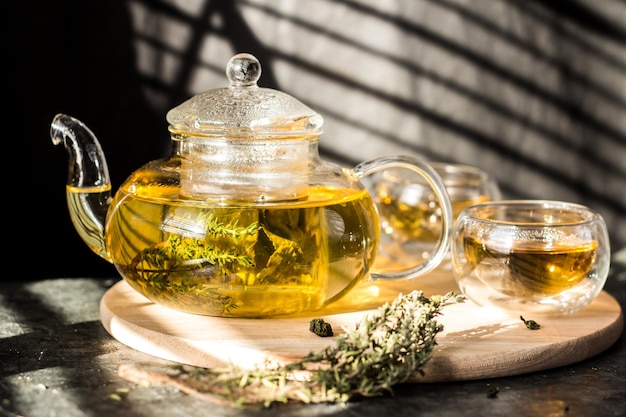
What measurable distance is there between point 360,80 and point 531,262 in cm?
129

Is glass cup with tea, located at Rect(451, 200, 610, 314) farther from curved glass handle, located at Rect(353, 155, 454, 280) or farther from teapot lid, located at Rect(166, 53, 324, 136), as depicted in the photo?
teapot lid, located at Rect(166, 53, 324, 136)

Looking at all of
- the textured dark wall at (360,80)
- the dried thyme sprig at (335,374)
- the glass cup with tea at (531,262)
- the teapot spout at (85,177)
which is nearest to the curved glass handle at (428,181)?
the glass cup with tea at (531,262)

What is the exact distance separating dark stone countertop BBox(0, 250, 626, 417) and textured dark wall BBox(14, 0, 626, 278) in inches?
40.9

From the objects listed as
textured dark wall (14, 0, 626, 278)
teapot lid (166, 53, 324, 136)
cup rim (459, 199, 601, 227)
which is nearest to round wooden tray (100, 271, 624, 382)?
cup rim (459, 199, 601, 227)

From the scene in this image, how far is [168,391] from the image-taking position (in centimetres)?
90

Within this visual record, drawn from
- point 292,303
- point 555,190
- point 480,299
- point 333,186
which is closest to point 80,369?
point 292,303

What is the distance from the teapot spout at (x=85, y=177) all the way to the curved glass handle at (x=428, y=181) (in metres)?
0.33

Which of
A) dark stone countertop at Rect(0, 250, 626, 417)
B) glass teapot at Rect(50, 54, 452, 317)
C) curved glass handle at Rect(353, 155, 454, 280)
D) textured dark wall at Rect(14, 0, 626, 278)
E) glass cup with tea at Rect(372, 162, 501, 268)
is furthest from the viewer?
textured dark wall at Rect(14, 0, 626, 278)

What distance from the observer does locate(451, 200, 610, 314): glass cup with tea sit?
1.05 meters

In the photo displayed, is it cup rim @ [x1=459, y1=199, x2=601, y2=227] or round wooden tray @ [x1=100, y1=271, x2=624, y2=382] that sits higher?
cup rim @ [x1=459, y1=199, x2=601, y2=227]

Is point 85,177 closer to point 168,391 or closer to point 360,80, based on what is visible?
point 168,391

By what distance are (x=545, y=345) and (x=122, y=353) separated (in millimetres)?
473

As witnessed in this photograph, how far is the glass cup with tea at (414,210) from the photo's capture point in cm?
143

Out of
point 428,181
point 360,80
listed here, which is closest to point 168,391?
point 428,181
